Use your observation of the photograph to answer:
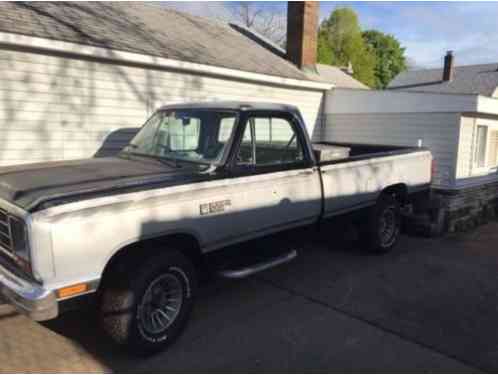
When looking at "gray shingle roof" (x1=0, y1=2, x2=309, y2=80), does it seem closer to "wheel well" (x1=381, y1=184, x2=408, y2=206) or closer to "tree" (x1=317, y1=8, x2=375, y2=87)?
"wheel well" (x1=381, y1=184, x2=408, y2=206)

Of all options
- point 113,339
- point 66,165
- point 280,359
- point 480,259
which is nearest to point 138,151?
point 66,165

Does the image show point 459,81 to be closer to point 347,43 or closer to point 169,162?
point 347,43

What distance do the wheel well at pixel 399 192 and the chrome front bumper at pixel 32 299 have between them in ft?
16.1

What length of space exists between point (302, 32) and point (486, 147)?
235 inches

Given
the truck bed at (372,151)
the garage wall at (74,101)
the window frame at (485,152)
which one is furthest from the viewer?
the window frame at (485,152)

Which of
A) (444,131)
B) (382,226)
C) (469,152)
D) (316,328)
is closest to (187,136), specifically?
(316,328)

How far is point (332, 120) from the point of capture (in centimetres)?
1099

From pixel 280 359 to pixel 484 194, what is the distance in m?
8.24

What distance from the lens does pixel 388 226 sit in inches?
252

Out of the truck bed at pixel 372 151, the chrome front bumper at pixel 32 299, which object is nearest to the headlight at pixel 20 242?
the chrome front bumper at pixel 32 299

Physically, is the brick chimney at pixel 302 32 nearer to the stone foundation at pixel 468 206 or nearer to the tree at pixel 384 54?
the stone foundation at pixel 468 206

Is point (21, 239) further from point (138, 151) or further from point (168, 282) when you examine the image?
point (138, 151)

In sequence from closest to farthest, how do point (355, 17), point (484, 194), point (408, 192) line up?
1. point (408, 192)
2. point (484, 194)
3. point (355, 17)

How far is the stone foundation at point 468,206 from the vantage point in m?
8.44
